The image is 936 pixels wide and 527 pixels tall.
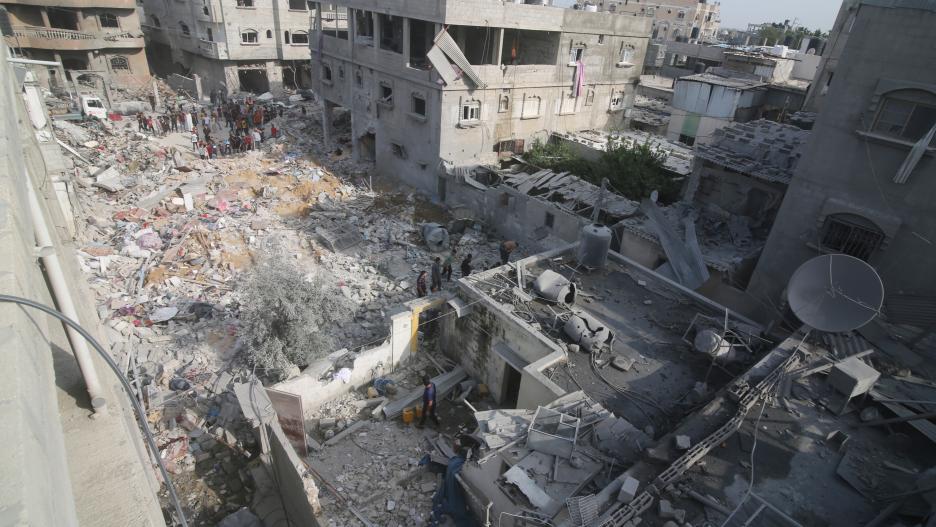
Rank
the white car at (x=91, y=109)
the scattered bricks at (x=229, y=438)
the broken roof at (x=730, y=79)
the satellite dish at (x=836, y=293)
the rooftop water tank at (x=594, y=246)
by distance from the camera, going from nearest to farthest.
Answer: the satellite dish at (x=836, y=293), the scattered bricks at (x=229, y=438), the rooftop water tank at (x=594, y=246), the white car at (x=91, y=109), the broken roof at (x=730, y=79)

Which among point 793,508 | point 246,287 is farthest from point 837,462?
point 246,287

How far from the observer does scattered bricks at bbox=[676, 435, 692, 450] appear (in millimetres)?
7496

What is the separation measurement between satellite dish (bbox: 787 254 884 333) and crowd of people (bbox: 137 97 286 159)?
24.3 m

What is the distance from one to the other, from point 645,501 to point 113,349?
1199cm

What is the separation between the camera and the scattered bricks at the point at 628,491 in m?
6.70

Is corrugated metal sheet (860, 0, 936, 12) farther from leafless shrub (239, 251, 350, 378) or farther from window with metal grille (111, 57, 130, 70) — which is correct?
window with metal grille (111, 57, 130, 70)

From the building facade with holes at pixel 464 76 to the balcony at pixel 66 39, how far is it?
15.7m

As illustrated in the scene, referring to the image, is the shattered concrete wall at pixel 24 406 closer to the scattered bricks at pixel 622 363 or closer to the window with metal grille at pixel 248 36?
the scattered bricks at pixel 622 363

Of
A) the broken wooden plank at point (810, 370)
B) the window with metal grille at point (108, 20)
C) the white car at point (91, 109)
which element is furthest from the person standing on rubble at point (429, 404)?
the window with metal grille at point (108, 20)

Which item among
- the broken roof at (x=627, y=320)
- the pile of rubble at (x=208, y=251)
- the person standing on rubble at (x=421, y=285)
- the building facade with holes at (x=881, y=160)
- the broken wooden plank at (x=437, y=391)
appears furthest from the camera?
the person standing on rubble at (x=421, y=285)

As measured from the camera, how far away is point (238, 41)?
33406mm

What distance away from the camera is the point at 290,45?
35.6m

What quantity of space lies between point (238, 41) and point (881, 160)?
3532 centimetres

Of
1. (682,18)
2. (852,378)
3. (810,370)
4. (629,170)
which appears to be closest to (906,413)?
(852,378)
